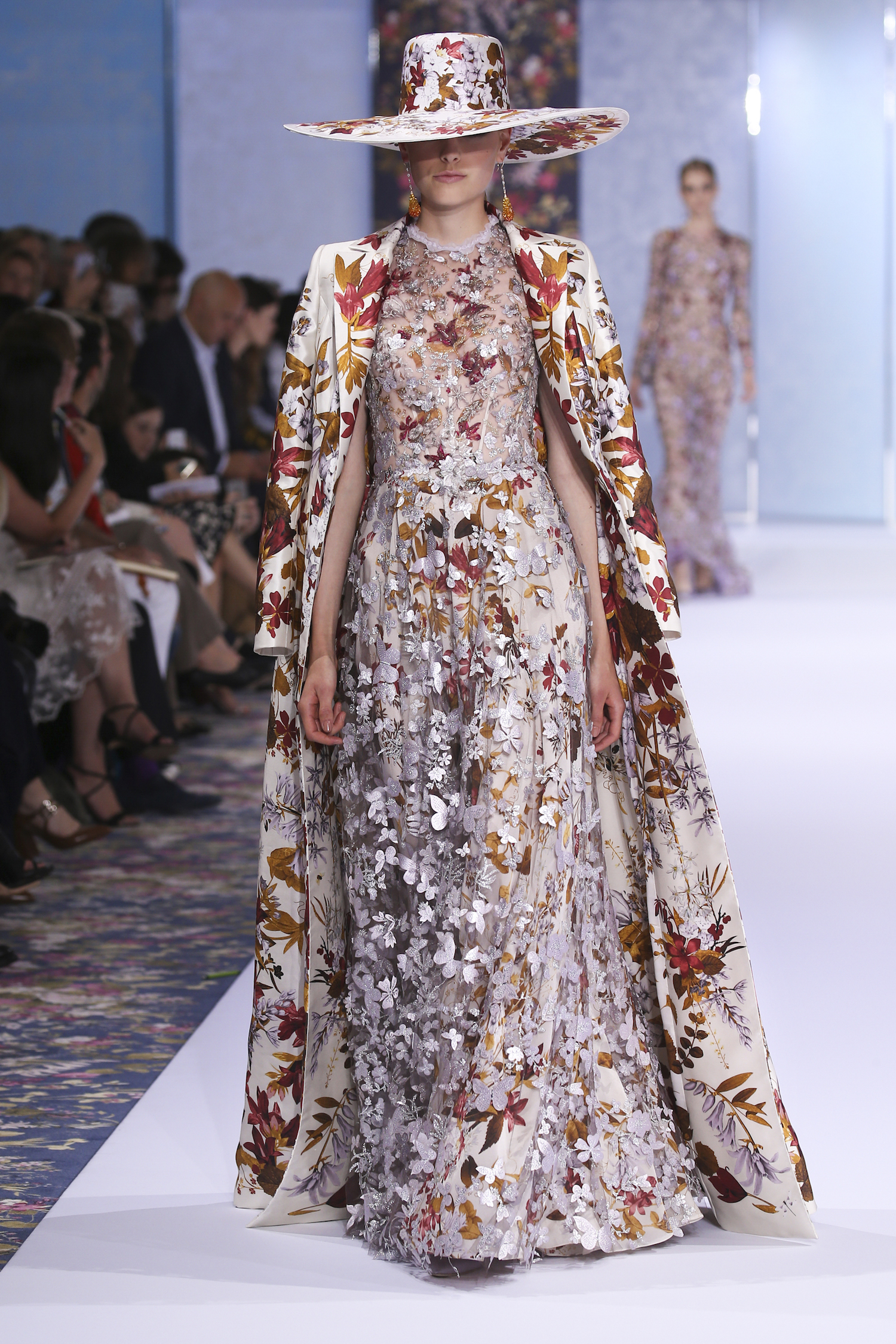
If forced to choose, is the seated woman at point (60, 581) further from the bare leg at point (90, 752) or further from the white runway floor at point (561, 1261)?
the white runway floor at point (561, 1261)

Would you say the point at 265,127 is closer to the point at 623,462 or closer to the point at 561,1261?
the point at 623,462

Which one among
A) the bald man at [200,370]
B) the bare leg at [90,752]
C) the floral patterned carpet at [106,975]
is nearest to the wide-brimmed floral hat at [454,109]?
the floral patterned carpet at [106,975]

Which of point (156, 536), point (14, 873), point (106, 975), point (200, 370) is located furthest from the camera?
point (200, 370)

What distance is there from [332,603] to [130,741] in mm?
2422

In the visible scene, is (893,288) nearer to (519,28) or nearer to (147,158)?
(519,28)

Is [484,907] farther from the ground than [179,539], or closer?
closer

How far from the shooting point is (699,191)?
8148mm

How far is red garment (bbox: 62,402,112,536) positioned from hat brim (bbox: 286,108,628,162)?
8.15 ft

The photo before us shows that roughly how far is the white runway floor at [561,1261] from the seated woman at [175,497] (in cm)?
242

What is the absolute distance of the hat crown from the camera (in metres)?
2.12

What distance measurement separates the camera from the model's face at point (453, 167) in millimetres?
2125

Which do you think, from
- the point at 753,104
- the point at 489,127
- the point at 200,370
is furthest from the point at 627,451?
the point at 753,104

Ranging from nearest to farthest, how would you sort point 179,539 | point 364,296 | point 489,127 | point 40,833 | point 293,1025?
point 489,127 → point 364,296 → point 293,1025 → point 40,833 → point 179,539

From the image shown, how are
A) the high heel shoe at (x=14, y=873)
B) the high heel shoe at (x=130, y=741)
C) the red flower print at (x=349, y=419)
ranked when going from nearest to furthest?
the red flower print at (x=349, y=419) → the high heel shoe at (x=14, y=873) → the high heel shoe at (x=130, y=741)
